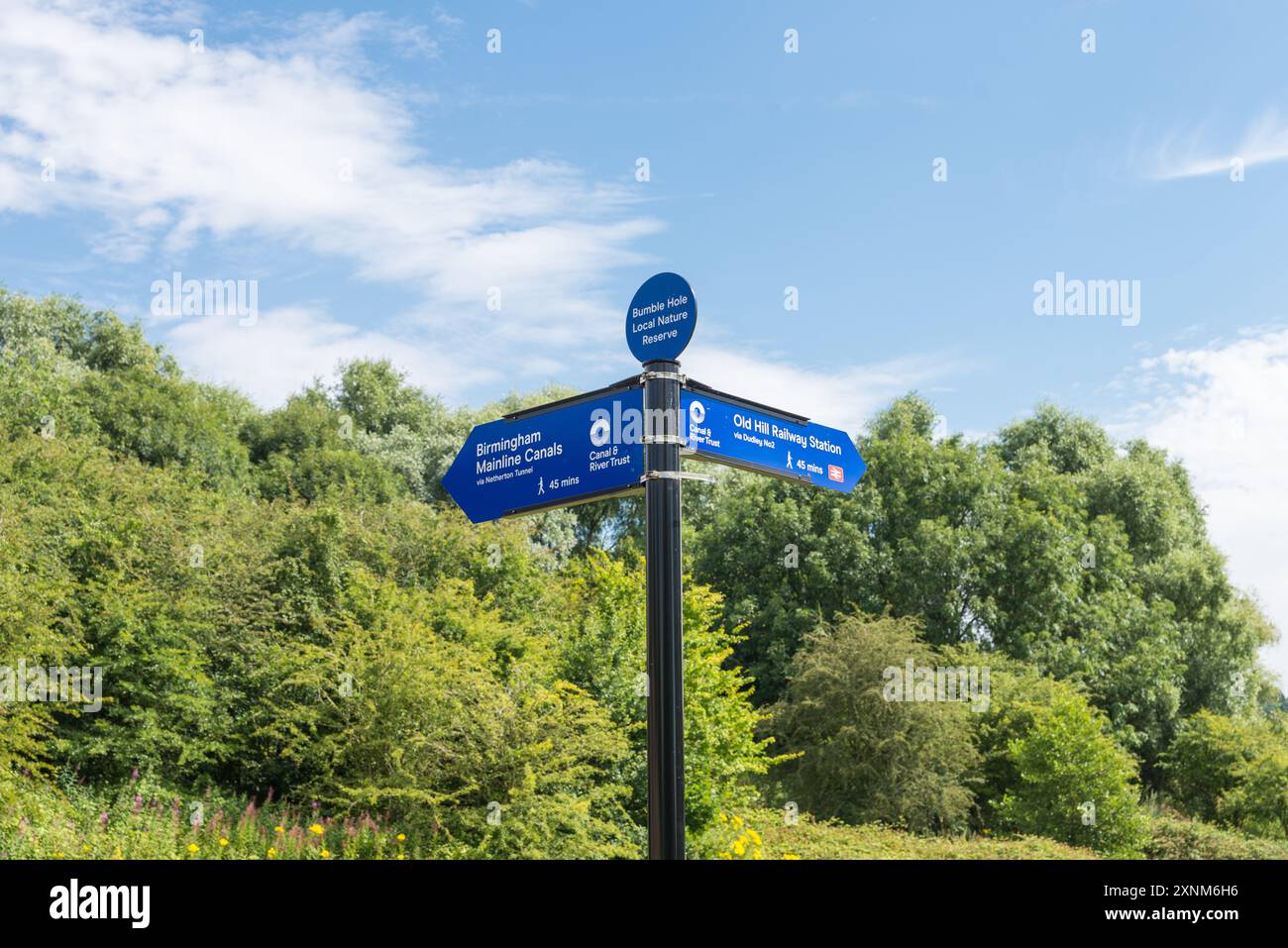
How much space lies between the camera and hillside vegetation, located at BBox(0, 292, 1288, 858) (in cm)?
1059

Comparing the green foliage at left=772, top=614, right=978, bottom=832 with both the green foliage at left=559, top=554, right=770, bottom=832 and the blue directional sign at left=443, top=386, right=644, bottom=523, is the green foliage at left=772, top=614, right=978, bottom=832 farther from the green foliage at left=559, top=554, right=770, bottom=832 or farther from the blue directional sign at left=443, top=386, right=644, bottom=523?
the blue directional sign at left=443, top=386, right=644, bottom=523

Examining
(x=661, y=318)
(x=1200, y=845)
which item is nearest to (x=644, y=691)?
(x=661, y=318)

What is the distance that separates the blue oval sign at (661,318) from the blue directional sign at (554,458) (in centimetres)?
19

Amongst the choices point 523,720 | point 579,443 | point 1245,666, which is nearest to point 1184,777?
point 1245,666

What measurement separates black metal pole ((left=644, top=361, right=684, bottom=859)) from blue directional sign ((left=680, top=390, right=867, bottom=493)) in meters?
0.25

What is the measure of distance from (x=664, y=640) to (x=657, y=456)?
2.23 ft

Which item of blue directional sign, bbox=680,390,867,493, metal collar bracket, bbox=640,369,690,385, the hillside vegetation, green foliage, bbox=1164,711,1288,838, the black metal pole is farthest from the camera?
green foliage, bbox=1164,711,1288,838

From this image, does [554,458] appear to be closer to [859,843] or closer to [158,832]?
[158,832]

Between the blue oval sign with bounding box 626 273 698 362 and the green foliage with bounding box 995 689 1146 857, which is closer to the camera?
the blue oval sign with bounding box 626 273 698 362

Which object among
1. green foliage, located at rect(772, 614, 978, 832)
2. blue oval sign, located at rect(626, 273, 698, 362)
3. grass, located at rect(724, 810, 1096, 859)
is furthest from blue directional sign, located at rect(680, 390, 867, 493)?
green foliage, located at rect(772, 614, 978, 832)

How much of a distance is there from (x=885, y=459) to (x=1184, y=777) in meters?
9.53

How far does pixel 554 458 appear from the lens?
448 centimetres

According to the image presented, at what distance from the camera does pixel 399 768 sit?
10445 mm
